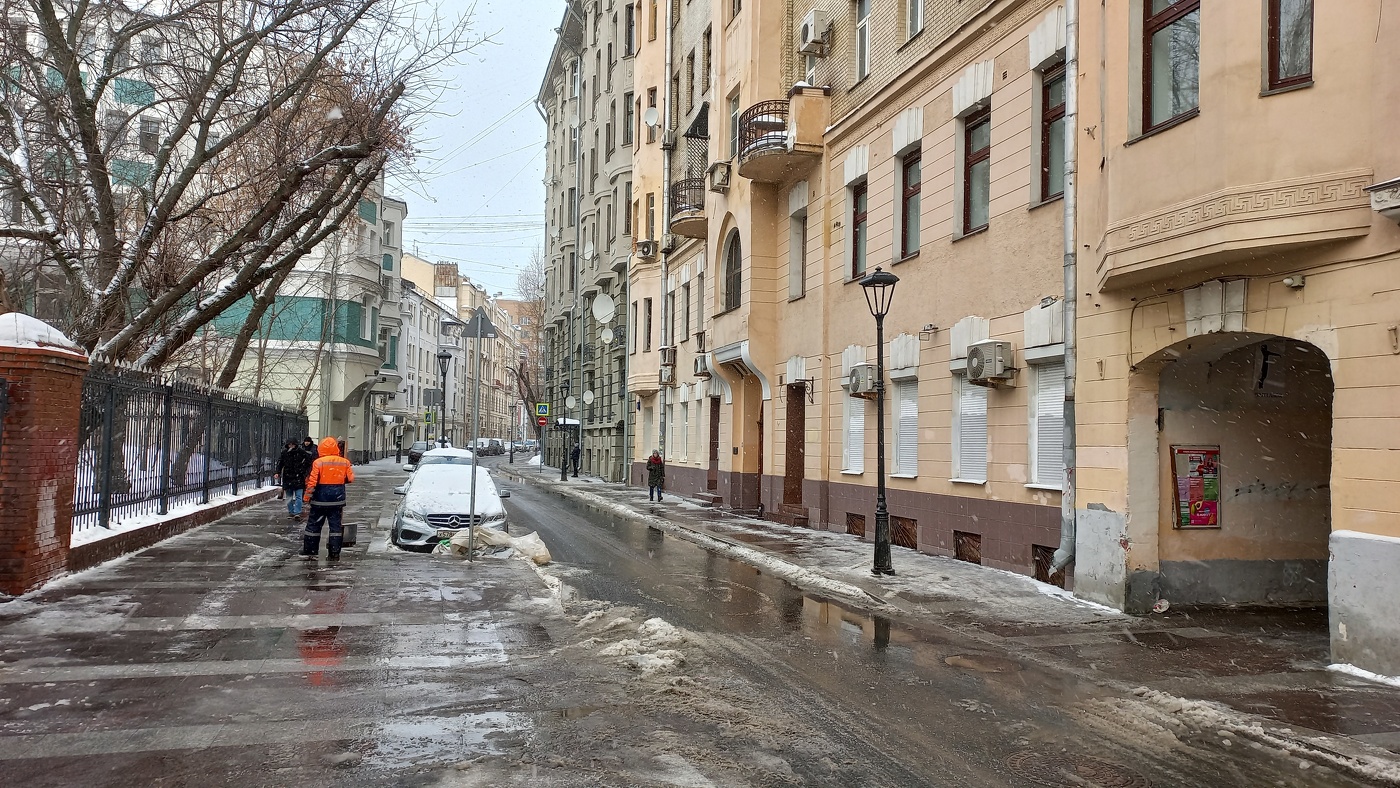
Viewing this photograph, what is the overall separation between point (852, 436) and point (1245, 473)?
8.68 metres

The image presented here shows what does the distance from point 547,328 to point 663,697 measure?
169ft

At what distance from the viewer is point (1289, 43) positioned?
893 centimetres

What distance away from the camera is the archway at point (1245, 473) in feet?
36.1

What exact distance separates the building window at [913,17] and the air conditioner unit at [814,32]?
3.13 meters

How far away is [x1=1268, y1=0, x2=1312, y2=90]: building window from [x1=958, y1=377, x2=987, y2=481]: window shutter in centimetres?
660

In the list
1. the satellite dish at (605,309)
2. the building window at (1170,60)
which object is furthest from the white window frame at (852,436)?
the satellite dish at (605,309)

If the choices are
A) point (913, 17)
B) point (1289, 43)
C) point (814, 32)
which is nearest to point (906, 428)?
point (913, 17)

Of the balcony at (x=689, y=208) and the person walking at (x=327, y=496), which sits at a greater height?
the balcony at (x=689, y=208)

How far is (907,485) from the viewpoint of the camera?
673 inches

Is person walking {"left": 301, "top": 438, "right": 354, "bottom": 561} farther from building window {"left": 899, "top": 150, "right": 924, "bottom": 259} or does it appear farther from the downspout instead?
the downspout

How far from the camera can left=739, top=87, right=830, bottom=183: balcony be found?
2084 centimetres

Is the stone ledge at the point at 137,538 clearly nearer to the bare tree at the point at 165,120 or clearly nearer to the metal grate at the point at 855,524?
the bare tree at the point at 165,120

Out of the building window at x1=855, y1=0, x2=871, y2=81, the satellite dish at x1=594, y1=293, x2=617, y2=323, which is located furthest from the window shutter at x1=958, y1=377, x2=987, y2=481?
the satellite dish at x1=594, y1=293, x2=617, y2=323

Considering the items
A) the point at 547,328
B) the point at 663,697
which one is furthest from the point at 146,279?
the point at 547,328
